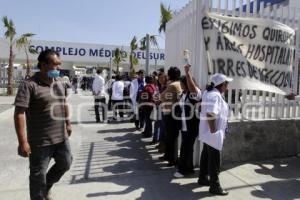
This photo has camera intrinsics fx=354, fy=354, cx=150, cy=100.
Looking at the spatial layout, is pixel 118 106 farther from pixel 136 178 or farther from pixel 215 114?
pixel 215 114

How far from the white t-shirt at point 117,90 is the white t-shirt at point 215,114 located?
7.24 m

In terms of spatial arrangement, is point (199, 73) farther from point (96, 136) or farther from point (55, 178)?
point (96, 136)

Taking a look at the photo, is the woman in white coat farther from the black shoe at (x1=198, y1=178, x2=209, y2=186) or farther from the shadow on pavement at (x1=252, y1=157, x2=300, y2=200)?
the shadow on pavement at (x1=252, y1=157, x2=300, y2=200)

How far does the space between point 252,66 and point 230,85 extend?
0.56m

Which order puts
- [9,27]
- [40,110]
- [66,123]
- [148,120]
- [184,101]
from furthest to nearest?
[9,27] → [148,120] → [184,101] → [66,123] → [40,110]

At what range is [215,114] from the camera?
181 inches

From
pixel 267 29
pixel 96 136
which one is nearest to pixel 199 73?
pixel 267 29

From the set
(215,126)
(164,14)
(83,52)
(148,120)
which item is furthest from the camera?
(83,52)

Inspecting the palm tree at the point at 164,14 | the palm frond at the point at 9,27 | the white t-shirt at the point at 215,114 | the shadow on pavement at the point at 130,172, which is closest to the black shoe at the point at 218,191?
the shadow on pavement at the point at 130,172

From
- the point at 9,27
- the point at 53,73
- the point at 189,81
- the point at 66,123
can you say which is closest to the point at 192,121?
the point at 189,81

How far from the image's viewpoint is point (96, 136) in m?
9.20

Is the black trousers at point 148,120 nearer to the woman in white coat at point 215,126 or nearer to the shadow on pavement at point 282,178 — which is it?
the shadow on pavement at point 282,178

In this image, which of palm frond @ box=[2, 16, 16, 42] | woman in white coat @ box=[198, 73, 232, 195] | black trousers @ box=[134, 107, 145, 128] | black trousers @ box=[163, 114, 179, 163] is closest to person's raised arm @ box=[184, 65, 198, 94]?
woman in white coat @ box=[198, 73, 232, 195]

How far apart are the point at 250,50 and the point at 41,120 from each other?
3.85 meters
